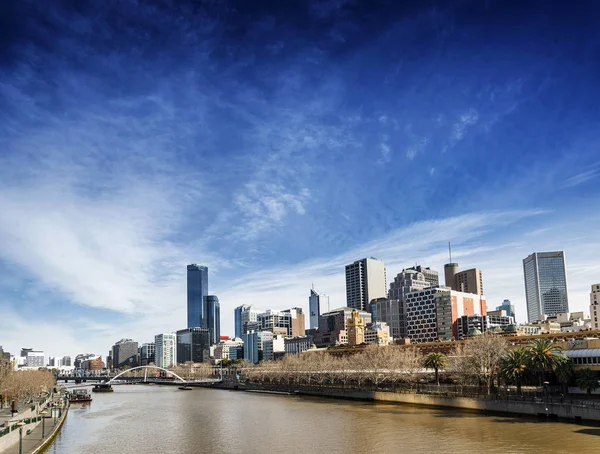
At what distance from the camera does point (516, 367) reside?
87.8 meters

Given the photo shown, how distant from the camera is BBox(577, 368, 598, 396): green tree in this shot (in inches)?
3211

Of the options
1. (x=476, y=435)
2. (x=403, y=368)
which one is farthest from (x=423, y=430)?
(x=403, y=368)

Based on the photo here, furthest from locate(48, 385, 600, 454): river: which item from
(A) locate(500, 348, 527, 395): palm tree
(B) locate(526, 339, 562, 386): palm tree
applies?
(B) locate(526, 339, 562, 386): palm tree

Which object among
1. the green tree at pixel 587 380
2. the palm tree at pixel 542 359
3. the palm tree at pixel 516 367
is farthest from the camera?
the palm tree at pixel 516 367

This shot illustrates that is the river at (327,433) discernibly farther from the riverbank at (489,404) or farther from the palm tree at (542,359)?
the palm tree at (542,359)

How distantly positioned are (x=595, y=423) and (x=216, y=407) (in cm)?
7080

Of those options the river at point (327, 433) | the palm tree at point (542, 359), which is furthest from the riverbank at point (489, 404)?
the palm tree at point (542, 359)

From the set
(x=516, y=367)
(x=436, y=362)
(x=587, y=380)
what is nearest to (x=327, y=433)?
(x=516, y=367)

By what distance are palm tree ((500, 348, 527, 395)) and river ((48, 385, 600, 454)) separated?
30.8 ft

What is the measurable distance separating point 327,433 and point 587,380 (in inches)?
1481

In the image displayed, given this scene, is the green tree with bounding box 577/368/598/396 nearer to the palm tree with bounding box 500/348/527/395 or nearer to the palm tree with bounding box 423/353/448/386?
the palm tree with bounding box 500/348/527/395

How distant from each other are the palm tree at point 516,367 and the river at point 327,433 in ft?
30.8

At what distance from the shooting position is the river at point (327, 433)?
2343 inches

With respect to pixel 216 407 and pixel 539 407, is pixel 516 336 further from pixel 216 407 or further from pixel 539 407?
pixel 216 407
